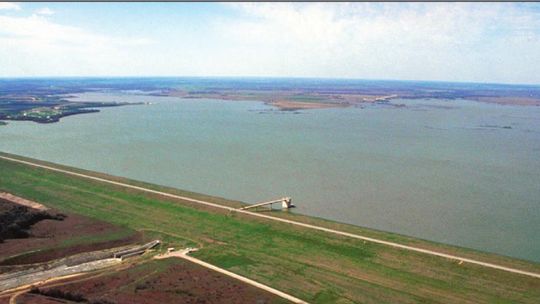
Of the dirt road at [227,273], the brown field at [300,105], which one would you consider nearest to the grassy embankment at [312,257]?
the dirt road at [227,273]

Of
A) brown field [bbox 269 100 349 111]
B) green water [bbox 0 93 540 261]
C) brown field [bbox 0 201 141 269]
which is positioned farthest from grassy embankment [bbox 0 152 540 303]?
brown field [bbox 269 100 349 111]

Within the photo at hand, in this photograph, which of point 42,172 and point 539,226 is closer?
point 539,226

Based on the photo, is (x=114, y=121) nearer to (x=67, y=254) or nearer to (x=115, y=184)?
(x=115, y=184)

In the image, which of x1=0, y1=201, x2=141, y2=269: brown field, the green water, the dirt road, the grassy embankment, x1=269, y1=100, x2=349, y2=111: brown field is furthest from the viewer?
x1=269, y1=100, x2=349, y2=111: brown field

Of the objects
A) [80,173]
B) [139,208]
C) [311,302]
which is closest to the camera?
[311,302]

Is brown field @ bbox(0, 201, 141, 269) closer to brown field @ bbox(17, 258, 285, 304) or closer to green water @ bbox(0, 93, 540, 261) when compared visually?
brown field @ bbox(17, 258, 285, 304)

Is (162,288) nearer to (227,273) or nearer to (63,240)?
(227,273)

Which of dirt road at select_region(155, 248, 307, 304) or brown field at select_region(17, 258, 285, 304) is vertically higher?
brown field at select_region(17, 258, 285, 304)

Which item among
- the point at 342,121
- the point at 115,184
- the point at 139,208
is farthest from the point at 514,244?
the point at 342,121
